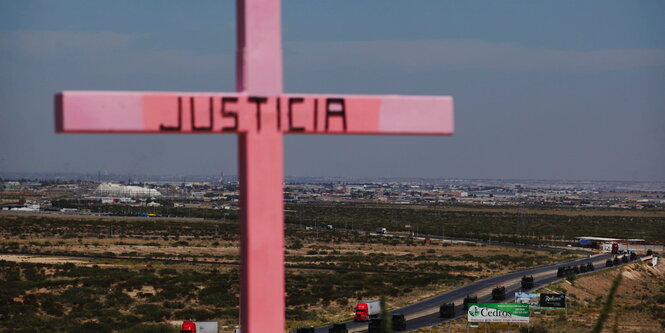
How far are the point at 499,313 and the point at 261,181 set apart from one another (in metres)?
46.9

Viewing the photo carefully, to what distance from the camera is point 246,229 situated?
6.21 meters

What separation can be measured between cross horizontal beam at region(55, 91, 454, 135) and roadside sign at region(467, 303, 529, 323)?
44382mm

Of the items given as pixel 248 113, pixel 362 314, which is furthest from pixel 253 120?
pixel 362 314

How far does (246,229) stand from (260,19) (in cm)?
130

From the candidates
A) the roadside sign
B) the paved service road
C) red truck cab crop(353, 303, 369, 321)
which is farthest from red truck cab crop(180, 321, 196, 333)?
the roadside sign

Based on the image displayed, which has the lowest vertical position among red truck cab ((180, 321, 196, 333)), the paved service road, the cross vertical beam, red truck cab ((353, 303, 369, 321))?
the paved service road

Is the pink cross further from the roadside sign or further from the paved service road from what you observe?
the paved service road

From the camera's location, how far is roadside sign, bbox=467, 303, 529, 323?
5019cm

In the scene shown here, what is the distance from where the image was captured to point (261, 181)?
20.4 ft

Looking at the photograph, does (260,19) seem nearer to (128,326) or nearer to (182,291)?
(128,326)

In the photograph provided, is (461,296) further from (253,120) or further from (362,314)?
(253,120)

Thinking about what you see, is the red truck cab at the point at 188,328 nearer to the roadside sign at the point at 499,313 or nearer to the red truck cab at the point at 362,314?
the red truck cab at the point at 362,314

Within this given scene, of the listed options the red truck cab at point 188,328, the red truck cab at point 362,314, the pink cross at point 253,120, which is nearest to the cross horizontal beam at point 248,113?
the pink cross at point 253,120

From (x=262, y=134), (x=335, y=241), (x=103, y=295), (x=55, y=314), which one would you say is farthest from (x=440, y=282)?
(x=262, y=134)
